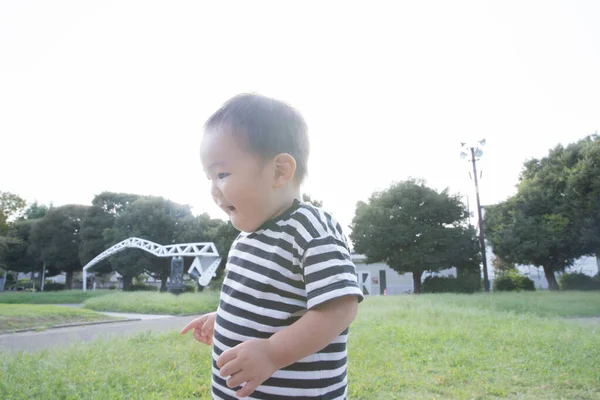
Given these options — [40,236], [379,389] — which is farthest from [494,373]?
[40,236]

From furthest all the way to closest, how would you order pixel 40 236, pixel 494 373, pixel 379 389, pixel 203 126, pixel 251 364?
1. pixel 40 236
2. pixel 494 373
3. pixel 379 389
4. pixel 203 126
5. pixel 251 364

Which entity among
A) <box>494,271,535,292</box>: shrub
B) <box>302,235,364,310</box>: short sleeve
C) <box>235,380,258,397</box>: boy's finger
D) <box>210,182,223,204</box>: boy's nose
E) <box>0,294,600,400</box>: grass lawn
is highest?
<box>210,182,223,204</box>: boy's nose

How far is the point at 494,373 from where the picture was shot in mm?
3725

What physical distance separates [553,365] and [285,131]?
14.0 ft

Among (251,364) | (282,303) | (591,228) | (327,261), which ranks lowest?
(251,364)

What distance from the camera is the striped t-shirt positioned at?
1032mm

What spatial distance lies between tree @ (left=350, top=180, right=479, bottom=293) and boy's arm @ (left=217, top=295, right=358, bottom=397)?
2366 cm

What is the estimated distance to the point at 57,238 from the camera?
3253 centimetres

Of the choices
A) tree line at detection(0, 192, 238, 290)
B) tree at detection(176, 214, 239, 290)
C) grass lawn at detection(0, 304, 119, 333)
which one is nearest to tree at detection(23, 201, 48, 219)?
tree line at detection(0, 192, 238, 290)

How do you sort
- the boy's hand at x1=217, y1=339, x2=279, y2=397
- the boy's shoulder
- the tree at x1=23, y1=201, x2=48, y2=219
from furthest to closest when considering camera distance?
1. the tree at x1=23, y1=201, x2=48, y2=219
2. the boy's shoulder
3. the boy's hand at x1=217, y1=339, x2=279, y2=397

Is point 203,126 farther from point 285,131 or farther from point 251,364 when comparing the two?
point 251,364

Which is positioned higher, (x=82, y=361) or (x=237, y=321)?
(x=237, y=321)

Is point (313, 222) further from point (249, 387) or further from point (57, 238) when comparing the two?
point (57, 238)

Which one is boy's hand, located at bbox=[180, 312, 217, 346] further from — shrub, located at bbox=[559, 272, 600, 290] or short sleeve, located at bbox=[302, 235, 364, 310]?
shrub, located at bbox=[559, 272, 600, 290]
